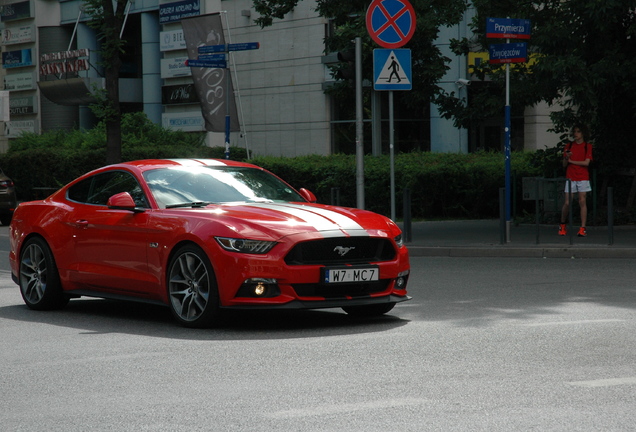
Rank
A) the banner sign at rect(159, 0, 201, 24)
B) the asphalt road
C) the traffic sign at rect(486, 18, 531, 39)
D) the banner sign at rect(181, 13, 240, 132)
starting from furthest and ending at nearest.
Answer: the banner sign at rect(159, 0, 201, 24) < the banner sign at rect(181, 13, 240, 132) < the traffic sign at rect(486, 18, 531, 39) < the asphalt road

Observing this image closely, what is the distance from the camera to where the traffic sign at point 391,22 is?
15.6 metres

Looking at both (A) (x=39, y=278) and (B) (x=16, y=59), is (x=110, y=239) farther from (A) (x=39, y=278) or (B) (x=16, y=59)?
(B) (x=16, y=59)

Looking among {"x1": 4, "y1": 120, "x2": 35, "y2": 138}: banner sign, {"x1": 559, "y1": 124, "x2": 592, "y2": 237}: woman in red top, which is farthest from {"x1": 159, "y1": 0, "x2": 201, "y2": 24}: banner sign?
{"x1": 559, "y1": 124, "x2": 592, "y2": 237}: woman in red top

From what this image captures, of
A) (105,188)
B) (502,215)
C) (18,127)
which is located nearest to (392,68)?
(502,215)

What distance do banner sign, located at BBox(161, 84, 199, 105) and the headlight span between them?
36.6m

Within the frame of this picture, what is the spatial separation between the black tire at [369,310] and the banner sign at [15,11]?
47.0 metres

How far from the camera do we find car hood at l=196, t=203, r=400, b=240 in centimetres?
852

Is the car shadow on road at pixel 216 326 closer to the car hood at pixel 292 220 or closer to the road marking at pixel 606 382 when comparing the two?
the car hood at pixel 292 220

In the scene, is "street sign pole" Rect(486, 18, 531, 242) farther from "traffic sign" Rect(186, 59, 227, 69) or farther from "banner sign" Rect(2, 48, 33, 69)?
"banner sign" Rect(2, 48, 33, 69)

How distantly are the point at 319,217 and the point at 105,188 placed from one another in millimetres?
2385

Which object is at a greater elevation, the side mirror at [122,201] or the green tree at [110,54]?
the green tree at [110,54]

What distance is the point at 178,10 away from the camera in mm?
44656

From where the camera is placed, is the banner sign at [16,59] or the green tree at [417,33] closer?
the green tree at [417,33]

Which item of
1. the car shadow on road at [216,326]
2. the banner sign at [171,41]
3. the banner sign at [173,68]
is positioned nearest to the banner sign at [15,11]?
the banner sign at [171,41]
